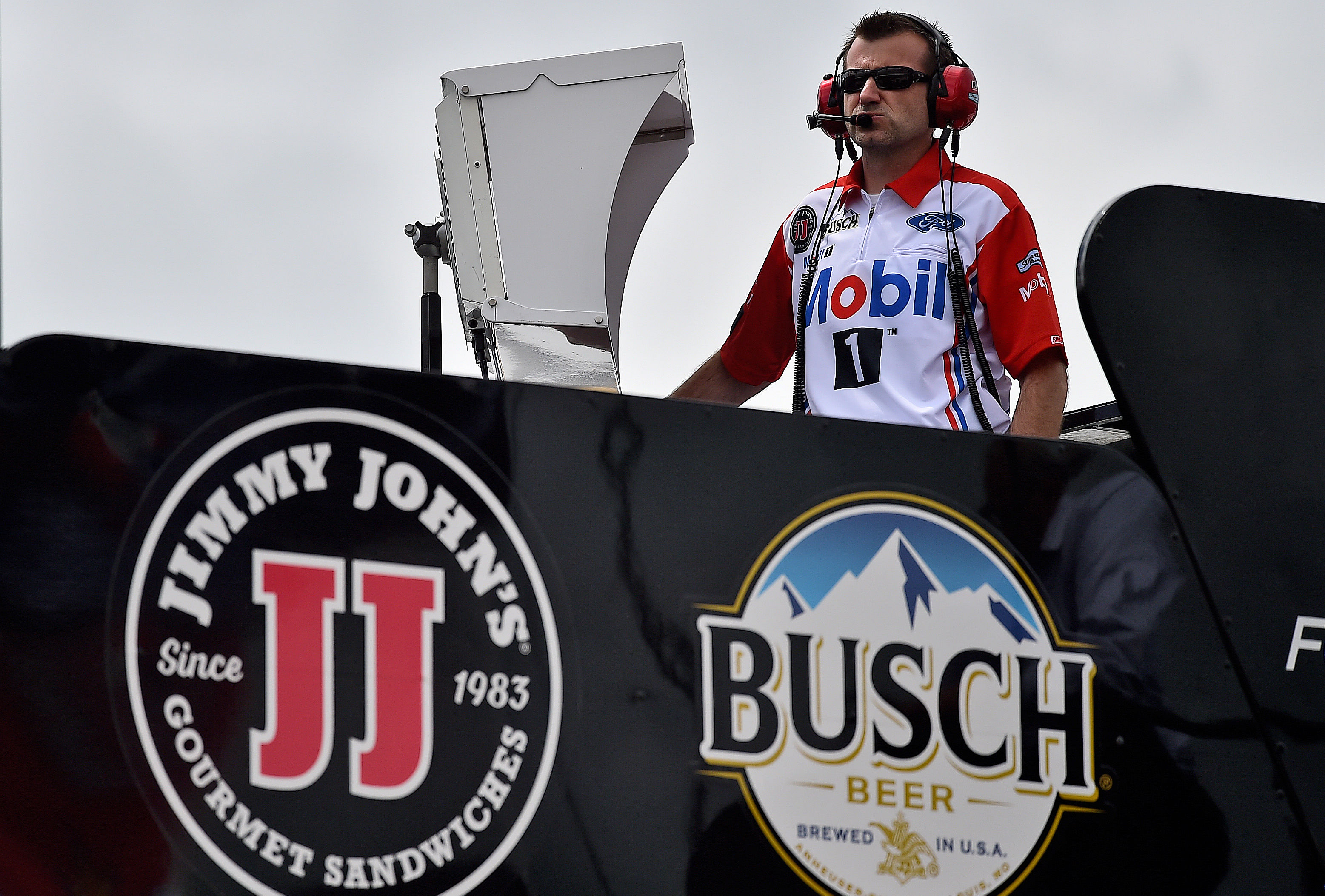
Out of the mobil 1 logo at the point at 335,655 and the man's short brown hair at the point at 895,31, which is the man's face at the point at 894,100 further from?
the mobil 1 logo at the point at 335,655

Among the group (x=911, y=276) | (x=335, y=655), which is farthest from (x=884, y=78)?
(x=335, y=655)

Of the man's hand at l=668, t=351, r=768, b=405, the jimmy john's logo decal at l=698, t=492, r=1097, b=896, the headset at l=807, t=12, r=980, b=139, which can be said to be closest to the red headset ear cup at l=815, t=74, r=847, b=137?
the headset at l=807, t=12, r=980, b=139

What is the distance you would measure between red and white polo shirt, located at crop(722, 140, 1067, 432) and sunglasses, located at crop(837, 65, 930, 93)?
0.14 m

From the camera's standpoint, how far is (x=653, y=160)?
4.00 metres

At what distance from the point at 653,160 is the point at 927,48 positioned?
3.03 feet

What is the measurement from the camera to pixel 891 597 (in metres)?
2.35

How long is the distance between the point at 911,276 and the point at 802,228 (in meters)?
0.38

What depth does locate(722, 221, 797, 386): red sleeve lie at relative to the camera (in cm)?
340

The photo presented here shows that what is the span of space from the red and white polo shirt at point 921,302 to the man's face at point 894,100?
7 cm

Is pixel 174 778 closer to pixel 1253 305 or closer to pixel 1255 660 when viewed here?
pixel 1255 660

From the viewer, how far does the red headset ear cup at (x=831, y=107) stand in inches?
128

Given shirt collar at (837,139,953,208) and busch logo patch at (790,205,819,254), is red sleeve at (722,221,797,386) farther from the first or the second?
shirt collar at (837,139,953,208)

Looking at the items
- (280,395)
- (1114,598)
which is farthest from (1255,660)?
(280,395)

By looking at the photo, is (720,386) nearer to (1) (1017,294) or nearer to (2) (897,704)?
(1) (1017,294)
